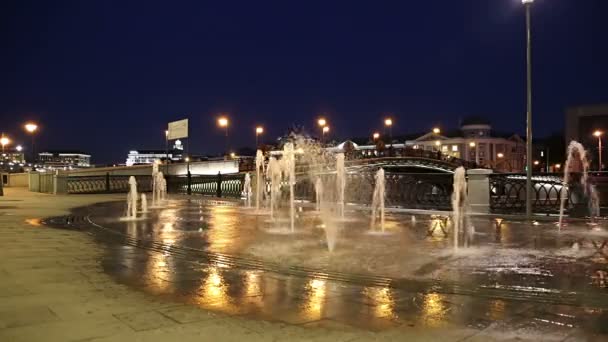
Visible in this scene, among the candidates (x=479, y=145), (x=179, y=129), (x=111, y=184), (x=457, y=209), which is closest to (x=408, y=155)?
(x=179, y=129)

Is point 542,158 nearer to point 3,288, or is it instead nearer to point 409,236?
point 409,236

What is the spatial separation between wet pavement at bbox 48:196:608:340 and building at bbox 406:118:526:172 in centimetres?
9971

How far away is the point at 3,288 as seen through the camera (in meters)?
7.14

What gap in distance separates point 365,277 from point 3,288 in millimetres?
5145

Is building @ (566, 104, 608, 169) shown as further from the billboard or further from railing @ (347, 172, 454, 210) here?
railing @ (347, 172, 454, 210)

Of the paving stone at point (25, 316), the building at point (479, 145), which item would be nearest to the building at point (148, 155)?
the building at point (479, 145)

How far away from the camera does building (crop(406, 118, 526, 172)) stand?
11481 cm

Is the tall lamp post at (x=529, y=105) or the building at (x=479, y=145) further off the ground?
the building at (x=479, y=145)

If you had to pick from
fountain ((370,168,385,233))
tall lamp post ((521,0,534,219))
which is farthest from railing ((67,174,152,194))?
tall lamp post ((521,0,534,219))

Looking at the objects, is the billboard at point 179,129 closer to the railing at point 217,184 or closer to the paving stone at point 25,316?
the railing at point 217,184

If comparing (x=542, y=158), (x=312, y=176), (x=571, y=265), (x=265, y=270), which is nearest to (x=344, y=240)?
(x=265, y=270)

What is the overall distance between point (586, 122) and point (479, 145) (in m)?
31.3

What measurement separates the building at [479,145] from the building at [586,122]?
20.2 metres

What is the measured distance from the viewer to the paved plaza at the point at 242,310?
5371 mm
